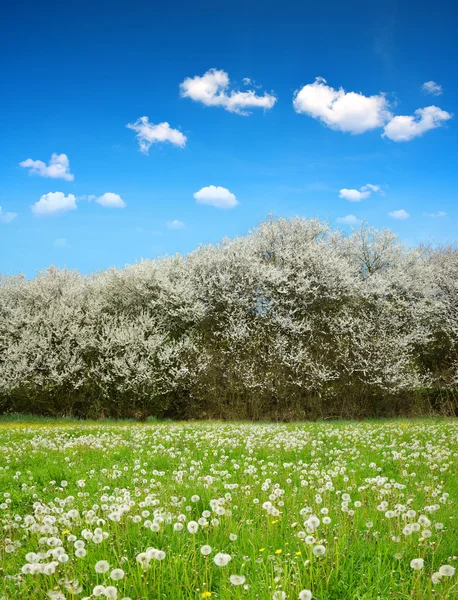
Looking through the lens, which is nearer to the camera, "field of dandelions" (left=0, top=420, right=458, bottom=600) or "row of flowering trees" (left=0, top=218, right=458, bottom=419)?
"field of dandelions" (left=0, top=420, right=458, bottom=600)

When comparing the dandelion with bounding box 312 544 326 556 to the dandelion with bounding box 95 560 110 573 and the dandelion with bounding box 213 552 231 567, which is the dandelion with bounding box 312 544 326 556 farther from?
the dandelion with bounding box 95 560 110 573

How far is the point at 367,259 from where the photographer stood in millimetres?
25312

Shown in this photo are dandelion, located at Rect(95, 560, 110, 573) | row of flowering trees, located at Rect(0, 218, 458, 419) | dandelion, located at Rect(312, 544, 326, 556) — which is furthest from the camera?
row of flowering trees, located at Rect(0, 218, 458, 419)

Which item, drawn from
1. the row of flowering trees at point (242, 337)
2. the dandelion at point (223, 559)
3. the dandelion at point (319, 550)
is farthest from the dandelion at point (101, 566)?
the row of flowering trees at point (242, 337)

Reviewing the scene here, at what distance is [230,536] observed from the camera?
432 cm

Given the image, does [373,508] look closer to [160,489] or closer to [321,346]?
[160,489]

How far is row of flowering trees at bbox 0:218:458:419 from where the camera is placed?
21953 mm

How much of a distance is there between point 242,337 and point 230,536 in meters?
17.7

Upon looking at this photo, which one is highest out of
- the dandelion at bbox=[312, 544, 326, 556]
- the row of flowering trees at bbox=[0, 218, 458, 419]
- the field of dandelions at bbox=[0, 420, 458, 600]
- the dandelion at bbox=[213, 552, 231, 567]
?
A: the row of flowering trees at bbox=[0, 218, 458, 419]

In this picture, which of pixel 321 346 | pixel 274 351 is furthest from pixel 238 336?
pixel 321 346

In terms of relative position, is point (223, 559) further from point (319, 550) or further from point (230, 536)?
point (230, 536)

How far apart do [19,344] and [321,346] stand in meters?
12.8

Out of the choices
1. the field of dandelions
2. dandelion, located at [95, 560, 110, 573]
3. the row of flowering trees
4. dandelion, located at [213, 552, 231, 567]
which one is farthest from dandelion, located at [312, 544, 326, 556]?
the row of flowering trees

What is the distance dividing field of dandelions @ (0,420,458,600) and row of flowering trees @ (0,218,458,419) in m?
13.1
